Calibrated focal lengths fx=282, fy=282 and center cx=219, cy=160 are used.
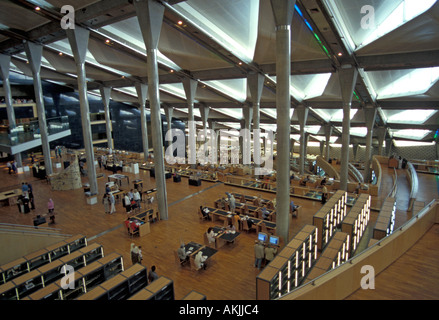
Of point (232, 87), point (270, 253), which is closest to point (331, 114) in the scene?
point (232, 87)

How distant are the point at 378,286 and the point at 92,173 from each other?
48.6ft

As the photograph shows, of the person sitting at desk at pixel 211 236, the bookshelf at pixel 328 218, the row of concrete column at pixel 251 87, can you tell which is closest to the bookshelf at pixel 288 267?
the bookshelf at pixel 328 218

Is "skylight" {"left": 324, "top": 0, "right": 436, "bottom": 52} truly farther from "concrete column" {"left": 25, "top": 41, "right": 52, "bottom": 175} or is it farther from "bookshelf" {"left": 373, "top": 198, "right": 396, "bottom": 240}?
"concrete column" {"left": 25, "top": 41, "right": 52, "bottom": 175}

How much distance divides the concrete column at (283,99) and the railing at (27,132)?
55.7 feet

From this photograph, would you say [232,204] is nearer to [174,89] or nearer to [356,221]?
[356,221]

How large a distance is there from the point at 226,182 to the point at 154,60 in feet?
30.5

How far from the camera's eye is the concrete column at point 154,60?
1134cm

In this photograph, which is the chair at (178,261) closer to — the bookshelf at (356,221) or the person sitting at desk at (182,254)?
the person sitting at desk at (182,254)

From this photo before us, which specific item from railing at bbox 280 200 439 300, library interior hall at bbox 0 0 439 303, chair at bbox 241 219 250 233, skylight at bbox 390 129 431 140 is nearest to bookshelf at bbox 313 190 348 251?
library interior hall at bbox 0 0 439 303

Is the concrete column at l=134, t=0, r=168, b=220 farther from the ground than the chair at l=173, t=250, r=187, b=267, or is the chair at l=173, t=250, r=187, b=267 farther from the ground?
the concrete column at l=134, t=0, r=168, b=220

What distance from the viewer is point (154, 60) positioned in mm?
11891

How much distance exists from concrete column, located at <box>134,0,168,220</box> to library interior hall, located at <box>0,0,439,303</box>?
53 millimetres

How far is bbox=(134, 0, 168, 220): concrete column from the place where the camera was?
1134 centimetres
